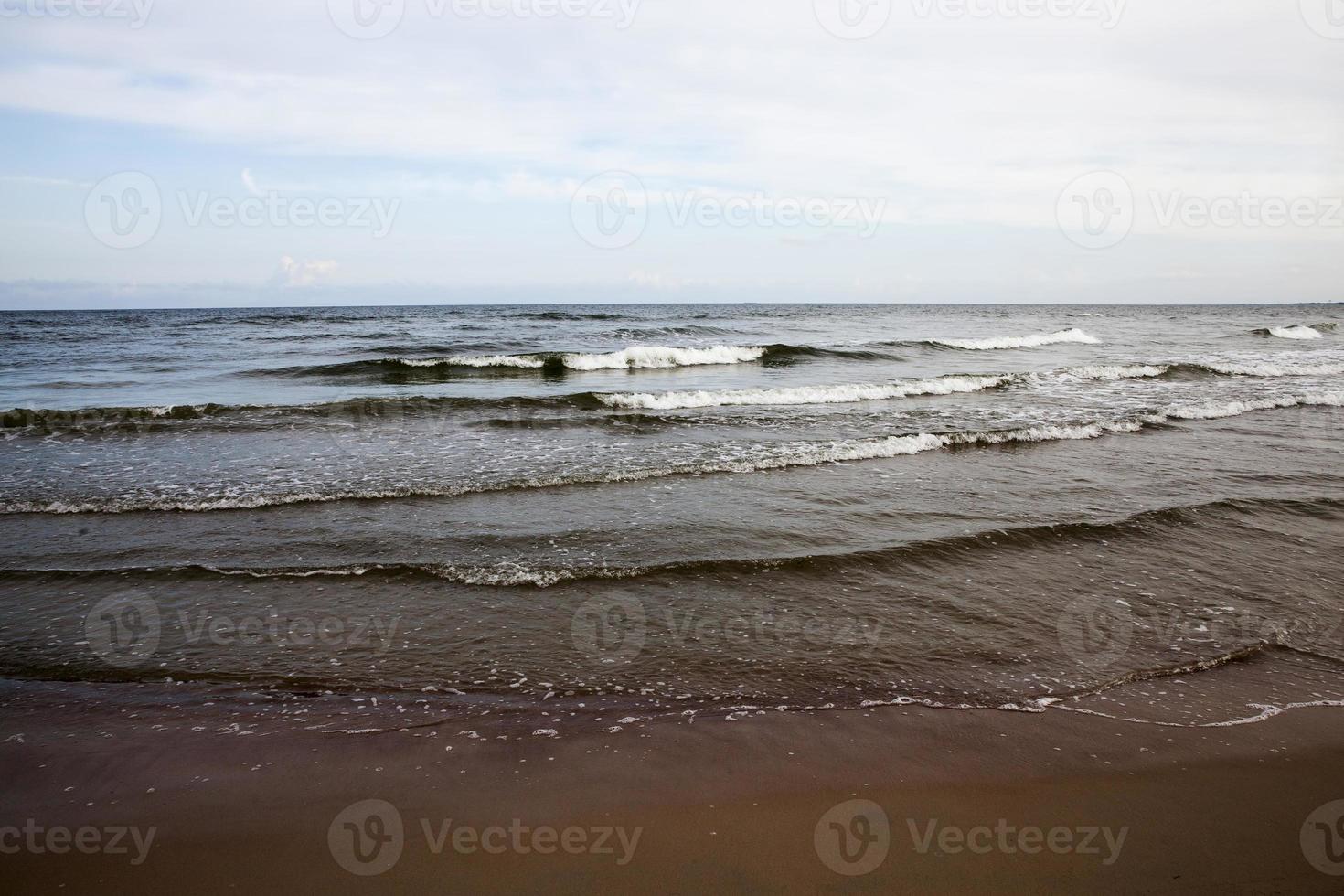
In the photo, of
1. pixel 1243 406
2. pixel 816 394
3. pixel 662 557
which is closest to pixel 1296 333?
pixel 1243 406

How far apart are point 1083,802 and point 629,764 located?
2208 mm

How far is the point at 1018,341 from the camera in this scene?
34406mm

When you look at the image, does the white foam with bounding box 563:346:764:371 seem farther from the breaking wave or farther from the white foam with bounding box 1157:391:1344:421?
the breaking wave

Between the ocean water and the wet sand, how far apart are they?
276mm

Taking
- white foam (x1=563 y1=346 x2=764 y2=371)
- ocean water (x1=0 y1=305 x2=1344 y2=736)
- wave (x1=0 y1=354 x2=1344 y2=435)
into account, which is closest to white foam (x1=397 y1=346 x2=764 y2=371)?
white foam (x1=563 y1=346 x2=764 y2=371)

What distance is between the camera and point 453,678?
4.71 meters

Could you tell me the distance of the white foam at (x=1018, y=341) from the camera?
31875 millimetres

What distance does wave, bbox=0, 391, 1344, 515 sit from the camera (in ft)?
27.9

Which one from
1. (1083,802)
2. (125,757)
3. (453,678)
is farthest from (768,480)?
(125,757)

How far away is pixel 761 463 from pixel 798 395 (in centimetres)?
A: 723

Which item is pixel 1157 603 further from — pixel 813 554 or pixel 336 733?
pixel 336 733

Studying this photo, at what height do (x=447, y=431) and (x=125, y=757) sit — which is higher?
(x=447, y=431)

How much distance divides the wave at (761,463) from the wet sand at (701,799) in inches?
181

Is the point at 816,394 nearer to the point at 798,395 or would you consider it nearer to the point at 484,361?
the point at 798,395
